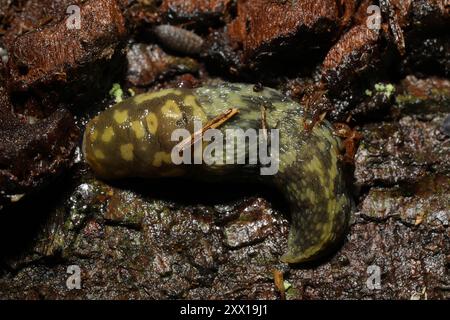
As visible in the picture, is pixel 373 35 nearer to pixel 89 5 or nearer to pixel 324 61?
pixel 324 61

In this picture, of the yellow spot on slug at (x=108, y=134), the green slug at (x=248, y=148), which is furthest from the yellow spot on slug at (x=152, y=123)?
the yellow spot on slug at (x=108, y=134)

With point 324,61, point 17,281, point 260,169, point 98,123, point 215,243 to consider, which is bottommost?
point 17,281

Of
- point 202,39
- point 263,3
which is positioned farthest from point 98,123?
point 263,3

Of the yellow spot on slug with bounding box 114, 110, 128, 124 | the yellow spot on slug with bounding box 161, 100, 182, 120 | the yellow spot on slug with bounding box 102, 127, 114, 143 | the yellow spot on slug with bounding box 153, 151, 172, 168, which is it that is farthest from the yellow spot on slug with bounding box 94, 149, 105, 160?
the yellow spot on slug with bounding box 161, 100, 182, 120

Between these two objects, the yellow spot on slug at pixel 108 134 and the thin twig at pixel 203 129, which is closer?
the thin twig at pixel 203 129

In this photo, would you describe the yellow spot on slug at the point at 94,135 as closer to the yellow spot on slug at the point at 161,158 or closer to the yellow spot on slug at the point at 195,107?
the yellow spot on slug at the point at 161,158

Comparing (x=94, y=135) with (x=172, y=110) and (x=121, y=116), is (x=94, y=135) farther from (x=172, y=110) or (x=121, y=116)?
(x=172, y=110)
